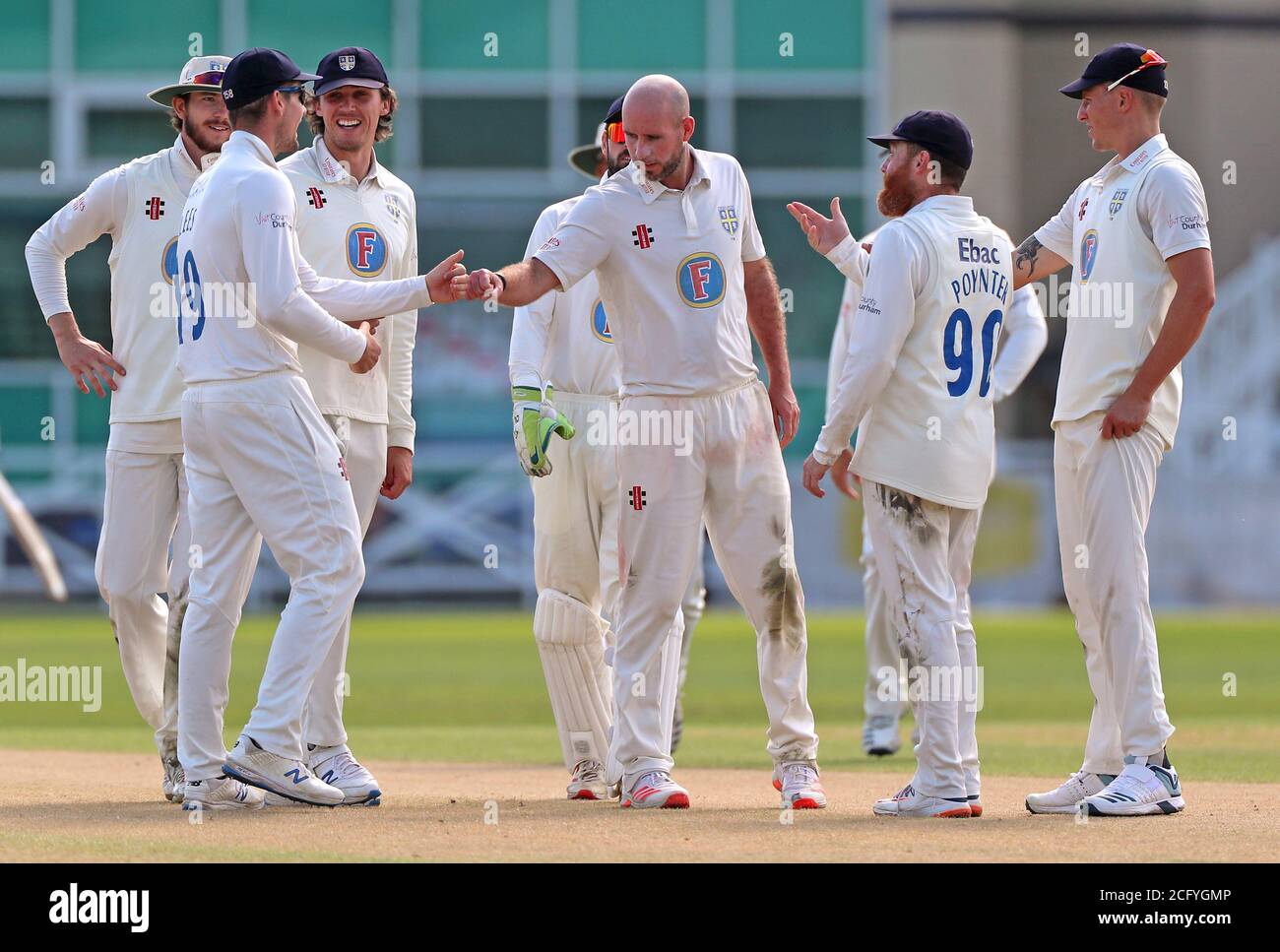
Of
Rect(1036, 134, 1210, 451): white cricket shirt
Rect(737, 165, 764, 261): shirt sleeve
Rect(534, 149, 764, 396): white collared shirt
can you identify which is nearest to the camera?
Rect(1036, 134, 1210, 451): white cricket shirt

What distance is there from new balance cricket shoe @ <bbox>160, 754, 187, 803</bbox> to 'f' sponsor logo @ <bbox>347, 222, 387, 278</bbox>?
84.7 inches

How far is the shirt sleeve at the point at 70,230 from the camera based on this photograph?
8109mm

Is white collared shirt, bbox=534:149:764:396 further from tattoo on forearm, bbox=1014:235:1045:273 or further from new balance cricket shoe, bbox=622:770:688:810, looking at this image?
new balance cricket shoe, bbox=622:770:688:810

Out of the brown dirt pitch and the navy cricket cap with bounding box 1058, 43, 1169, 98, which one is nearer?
the brown dirt pitch

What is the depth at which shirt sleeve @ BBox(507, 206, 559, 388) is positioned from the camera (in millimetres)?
8056

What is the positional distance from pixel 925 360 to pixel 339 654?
266 cm

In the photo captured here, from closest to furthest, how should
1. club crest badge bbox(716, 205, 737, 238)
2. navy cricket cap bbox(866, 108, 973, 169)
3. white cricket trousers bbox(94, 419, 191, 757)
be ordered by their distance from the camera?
navy cricket cap bbox(866, 108, 973, 169) → club crest badge bbox(716, 205, 737, 238) → white cricket trousers bbox(94, 419, 191, 757)

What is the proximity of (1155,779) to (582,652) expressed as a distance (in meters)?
2.48

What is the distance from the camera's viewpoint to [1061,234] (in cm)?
793

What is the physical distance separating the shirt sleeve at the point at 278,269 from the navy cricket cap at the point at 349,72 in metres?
0.94

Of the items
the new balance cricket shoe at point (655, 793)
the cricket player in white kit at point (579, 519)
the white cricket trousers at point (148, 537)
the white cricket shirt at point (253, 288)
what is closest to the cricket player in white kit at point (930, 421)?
the new balance cricket shoe at point (655, 793)

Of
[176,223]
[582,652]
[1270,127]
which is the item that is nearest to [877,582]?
[582,652]

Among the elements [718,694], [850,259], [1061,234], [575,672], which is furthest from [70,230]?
[718,694]
